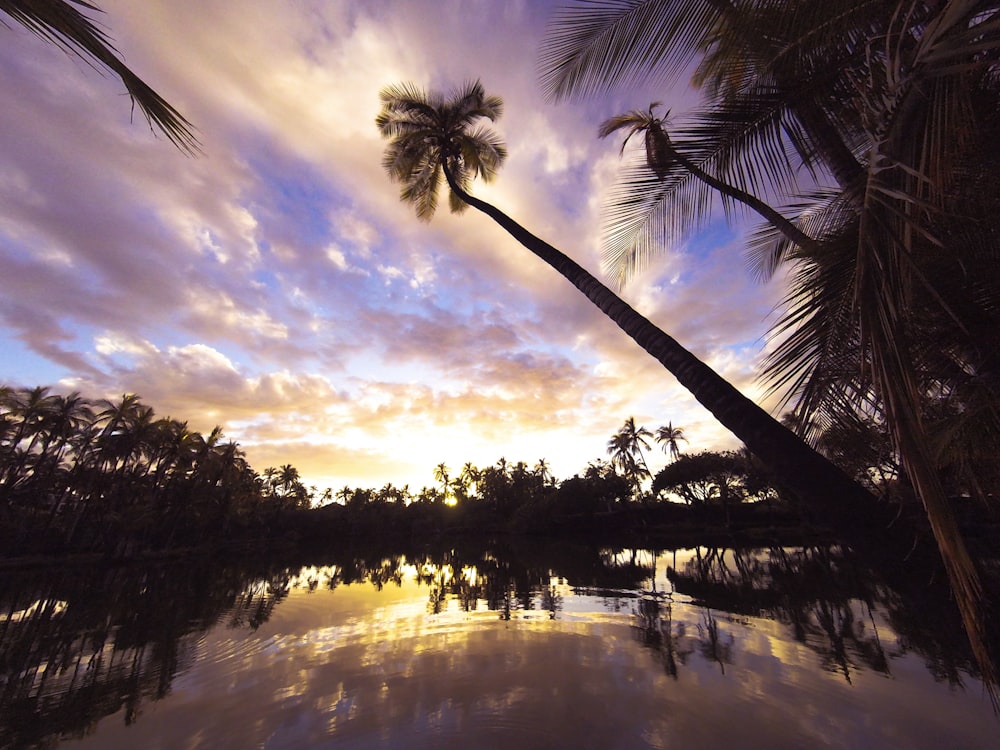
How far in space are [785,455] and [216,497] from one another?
58402 mm

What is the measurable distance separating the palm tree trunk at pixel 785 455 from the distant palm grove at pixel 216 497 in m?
23.0

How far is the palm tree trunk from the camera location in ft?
7.04

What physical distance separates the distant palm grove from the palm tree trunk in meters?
23.0

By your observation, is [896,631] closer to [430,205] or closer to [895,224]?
[895,224]

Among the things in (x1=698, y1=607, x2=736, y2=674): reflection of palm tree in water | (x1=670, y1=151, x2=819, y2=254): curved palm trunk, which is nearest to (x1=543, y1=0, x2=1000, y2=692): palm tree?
(x1=670, y1=151, x2=819, y2=254): curved palm trunk

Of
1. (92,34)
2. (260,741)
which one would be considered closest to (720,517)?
(260,741)

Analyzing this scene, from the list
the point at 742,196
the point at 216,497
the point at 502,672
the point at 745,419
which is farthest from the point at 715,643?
the point at 216,497

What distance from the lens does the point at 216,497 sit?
47.0 meters

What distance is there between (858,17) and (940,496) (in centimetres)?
302

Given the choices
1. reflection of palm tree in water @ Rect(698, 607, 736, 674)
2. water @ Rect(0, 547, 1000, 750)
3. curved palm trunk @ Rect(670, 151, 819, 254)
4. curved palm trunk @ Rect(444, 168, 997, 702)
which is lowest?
water @ Rect(0, 547, 1000, 750)

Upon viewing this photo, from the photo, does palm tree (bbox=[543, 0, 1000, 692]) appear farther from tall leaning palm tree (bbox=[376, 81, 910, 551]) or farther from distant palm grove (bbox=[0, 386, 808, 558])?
distant palm grove (bbox=[0, 386, 808, 558])

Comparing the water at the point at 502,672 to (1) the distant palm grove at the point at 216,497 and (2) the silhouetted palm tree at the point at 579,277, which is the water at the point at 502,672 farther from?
(1) the distant palm grove at the point at 216,497

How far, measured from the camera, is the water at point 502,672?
5.11 metres

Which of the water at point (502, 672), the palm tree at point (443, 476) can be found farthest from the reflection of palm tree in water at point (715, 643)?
the palm tree at point (443, 476)
